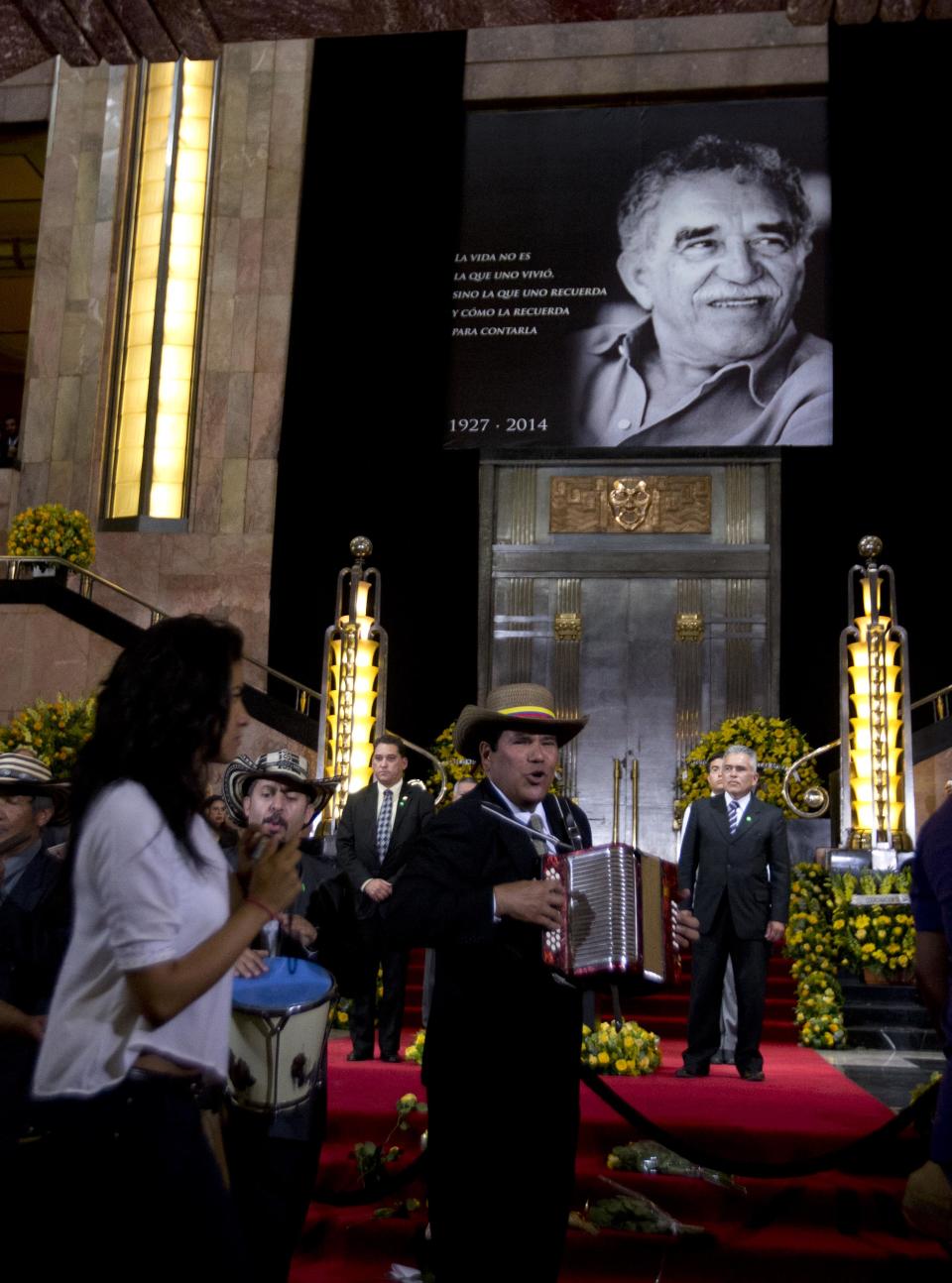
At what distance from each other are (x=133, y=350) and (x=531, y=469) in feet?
17.3

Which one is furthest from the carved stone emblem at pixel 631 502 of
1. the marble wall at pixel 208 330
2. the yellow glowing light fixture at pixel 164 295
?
the yellow glowing light fixture at pixel 164 295

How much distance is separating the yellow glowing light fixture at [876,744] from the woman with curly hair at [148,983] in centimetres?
926

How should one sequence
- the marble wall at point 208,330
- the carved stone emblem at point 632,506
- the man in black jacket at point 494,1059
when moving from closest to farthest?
the man in black jacket at point 494,1059 → the marble wall at point 208,330 → the carved stone emblem at point 632,506

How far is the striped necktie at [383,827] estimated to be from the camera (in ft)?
28.1

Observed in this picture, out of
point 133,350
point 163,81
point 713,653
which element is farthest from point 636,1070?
point 163,81

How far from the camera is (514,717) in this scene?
3.90m

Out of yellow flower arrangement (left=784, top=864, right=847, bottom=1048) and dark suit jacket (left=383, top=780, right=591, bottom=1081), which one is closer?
dark suit jacket (left=383, top=780, right=591, bottom=1081)

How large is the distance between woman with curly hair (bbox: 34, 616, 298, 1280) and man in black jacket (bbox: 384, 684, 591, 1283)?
4.12ft

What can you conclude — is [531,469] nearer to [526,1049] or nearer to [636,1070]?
[636,1070]

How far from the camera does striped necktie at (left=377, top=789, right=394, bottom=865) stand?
337 inches

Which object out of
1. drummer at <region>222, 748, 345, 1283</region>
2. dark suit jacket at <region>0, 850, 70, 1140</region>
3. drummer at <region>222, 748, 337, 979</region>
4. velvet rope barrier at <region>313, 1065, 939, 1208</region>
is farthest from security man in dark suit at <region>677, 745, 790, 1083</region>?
dark suit jacket at <region>0, 850, 70, 1140</region>

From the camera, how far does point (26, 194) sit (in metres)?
20.8

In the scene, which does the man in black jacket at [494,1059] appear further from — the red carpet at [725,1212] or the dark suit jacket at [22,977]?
the red carpet at [725,1212]

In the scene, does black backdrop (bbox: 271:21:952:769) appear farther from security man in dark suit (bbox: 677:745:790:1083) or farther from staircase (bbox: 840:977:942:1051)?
security man in dark suit (bbox: 677:745:790:1083)
